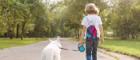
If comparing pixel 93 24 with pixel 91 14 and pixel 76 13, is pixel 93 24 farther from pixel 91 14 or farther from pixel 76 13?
pixel 76 13

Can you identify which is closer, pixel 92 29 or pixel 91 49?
pixel 92 29

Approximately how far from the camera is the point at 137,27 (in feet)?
259

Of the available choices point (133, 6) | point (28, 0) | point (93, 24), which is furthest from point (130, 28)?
point (93, 24)

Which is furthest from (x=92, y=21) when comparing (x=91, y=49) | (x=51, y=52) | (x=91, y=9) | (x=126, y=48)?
(x=126, y=48)

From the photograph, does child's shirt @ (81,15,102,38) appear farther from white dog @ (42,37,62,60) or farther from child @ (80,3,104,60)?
white dog @ (42,37,62,60)

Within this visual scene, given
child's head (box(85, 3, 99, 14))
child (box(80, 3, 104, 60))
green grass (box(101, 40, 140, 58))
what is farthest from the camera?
green grass (box(101, 40, 140, 58))

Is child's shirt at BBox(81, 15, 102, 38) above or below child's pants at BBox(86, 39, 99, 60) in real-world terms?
above

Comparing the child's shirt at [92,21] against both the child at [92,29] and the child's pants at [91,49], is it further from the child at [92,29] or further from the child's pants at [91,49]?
the child's pants at [91,49]

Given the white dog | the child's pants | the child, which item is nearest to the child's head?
the child

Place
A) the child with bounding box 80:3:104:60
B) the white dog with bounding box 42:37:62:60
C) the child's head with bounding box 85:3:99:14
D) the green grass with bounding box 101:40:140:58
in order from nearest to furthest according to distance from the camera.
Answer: the white dog with bounding box 42:37:62:60 → the child's head with bounding box 85:3:99:14 → the child with bounding box 80:3:104:60 → the green grass with bounding box 101:40:140:58

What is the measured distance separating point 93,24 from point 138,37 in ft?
257

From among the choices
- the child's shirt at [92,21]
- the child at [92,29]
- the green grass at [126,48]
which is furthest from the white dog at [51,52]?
the green grass at [126,48]

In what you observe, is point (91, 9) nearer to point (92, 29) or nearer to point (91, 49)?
point (92, 29)

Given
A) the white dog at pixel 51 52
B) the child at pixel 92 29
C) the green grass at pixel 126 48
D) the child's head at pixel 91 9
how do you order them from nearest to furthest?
the white dog at pixel 51 52, the child's head at pixel 91 9, the child at pixel 92 29, the green grass at pixel 126 48
